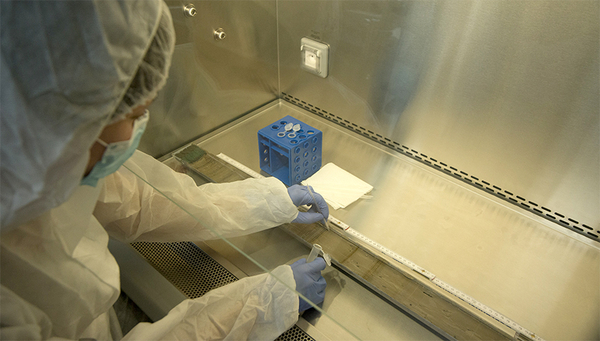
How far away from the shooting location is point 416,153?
1466 mm

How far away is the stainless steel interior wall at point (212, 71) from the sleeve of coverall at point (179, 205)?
29 cm

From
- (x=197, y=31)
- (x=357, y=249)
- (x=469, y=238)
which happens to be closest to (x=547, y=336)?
(x=469, y=238)

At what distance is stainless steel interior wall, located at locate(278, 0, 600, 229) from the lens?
103 cm

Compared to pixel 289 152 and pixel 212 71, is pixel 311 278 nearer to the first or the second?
pixel 289 152

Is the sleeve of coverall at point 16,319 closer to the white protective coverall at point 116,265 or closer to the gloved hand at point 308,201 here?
the white protective coverall at point 116,265

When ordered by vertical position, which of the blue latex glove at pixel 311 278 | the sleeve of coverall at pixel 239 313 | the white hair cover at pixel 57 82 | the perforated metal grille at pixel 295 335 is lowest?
the perforated metal grille at pixel 295 335

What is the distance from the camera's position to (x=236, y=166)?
4.18 feet

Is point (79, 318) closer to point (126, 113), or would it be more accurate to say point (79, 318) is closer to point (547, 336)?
point (126, 113)

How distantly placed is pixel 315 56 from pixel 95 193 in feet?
3.25

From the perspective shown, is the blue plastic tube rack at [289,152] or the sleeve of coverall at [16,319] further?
the blue plastic tube rack at [289,152]

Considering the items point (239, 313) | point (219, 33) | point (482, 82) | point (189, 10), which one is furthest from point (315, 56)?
point (239, 313)

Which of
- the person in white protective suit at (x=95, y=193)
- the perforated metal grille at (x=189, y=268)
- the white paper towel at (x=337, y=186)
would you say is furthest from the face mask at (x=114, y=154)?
the white paper towel at (x=337, y=186)

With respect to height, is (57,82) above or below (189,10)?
above

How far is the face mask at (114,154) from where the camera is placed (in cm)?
68
